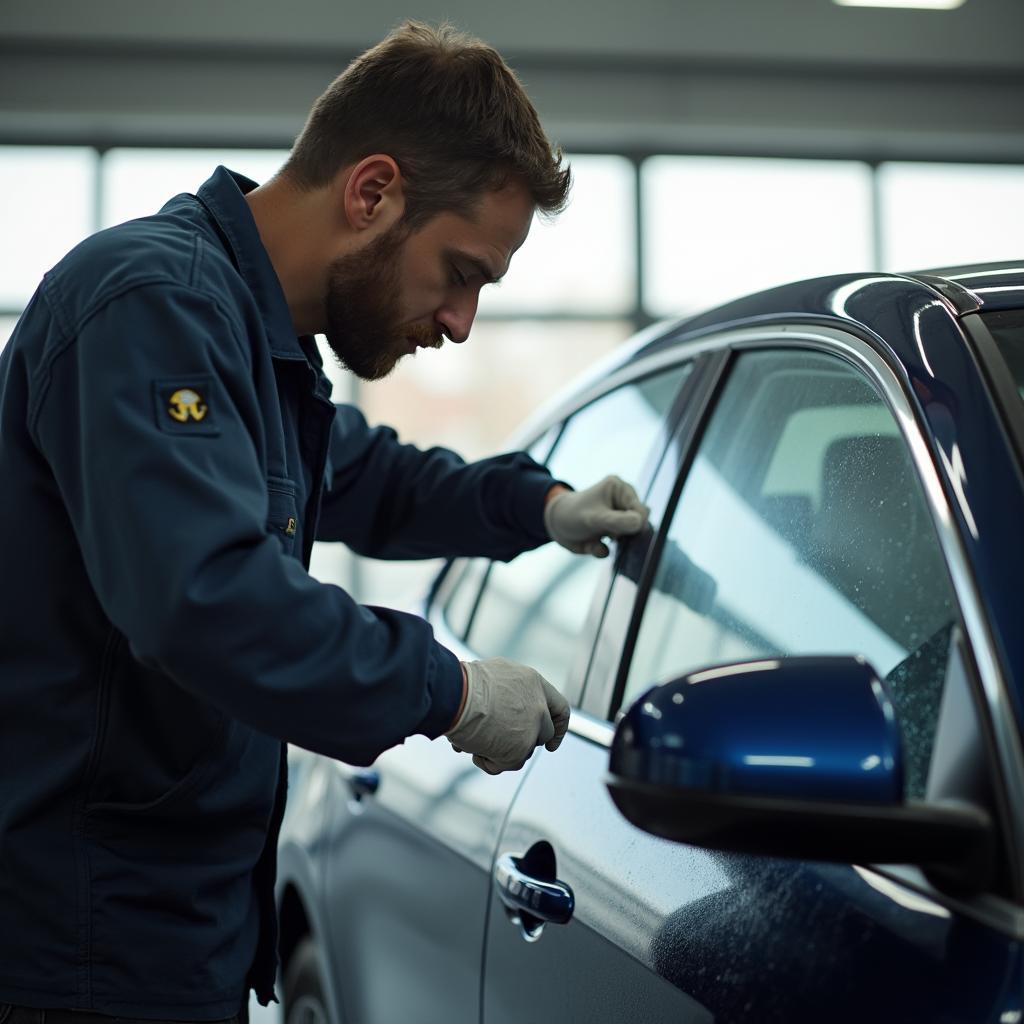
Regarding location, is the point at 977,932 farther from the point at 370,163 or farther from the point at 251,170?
the point at 251,170

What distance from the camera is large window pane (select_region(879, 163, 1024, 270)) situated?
7164mm

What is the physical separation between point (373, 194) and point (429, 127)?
3.4 inches

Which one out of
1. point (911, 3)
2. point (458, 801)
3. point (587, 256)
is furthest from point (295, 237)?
point (911, 3)

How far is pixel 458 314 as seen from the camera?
1.40 metres

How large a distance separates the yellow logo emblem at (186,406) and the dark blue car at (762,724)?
404 mm

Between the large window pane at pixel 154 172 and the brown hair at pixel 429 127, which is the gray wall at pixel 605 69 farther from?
the brown hair at pixel 429 127

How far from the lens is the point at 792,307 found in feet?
4.02

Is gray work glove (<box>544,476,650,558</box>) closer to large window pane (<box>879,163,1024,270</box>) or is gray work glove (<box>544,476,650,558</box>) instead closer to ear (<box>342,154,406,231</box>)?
ear (<box>342,154,406,231</box>)

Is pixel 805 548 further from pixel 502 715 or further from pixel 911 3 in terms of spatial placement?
pixel 911 3

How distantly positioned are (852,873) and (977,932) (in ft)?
0.39

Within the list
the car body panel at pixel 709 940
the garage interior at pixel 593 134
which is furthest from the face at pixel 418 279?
the garage interior at pixel 593 134

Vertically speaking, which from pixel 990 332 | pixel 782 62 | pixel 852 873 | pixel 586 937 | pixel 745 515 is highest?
pixel 782 62

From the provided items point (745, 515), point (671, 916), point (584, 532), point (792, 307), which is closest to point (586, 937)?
point (671, 916)

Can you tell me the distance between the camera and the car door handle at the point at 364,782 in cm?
172
